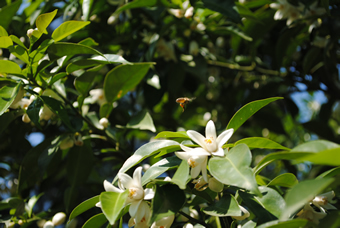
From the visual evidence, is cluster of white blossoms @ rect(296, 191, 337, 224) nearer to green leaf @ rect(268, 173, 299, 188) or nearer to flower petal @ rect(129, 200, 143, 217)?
green leaf @ rect(268, 173, 299, 188)

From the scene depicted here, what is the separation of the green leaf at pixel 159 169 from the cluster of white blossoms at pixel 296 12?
39.3 inches

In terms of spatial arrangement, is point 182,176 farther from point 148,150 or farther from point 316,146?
point 316,146

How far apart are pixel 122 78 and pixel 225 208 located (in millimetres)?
685

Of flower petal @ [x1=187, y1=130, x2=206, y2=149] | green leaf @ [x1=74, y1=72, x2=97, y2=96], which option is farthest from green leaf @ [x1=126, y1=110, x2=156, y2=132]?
flower petal @ [x1=187, y1=130, x2=206, y2=149]

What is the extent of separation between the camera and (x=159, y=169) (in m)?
0.79

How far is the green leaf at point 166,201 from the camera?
65 cm

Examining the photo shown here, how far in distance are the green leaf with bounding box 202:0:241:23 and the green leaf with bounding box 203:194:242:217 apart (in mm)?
816

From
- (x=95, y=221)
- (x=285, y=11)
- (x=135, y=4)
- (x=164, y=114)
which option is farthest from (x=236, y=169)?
(x=164, y=114)

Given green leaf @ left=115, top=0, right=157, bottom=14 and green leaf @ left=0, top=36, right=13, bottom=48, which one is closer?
green leaf @ left=0, top=36, right=13, bottom=48

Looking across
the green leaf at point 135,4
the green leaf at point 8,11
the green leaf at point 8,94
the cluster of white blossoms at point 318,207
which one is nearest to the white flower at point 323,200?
the cluster of white blossoms at point 318,207

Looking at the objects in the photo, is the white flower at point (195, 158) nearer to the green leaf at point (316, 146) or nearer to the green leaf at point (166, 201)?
the green leaf at point (166, 201)

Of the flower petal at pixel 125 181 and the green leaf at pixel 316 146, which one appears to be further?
the flower petal at pixel 125 181

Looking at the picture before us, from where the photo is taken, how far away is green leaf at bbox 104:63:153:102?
3.87 ft

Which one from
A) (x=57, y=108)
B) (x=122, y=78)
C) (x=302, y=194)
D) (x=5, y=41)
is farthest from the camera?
(x=122, y=78)
